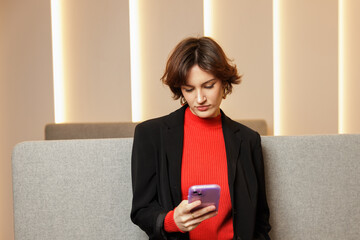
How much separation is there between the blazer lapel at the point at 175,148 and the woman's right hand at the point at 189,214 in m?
0.13

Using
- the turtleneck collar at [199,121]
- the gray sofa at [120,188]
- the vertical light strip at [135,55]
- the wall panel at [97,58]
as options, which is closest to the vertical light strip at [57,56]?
the wall panel at [97,58]

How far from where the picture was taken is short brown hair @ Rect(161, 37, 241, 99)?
1233mm

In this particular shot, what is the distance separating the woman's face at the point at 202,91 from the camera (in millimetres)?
1232

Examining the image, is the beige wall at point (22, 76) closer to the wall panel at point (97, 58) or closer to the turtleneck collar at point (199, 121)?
the wall panel at point (97, 58)

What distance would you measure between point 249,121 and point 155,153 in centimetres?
191

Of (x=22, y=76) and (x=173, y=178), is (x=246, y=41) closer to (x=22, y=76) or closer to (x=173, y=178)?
(x=22, y=76)

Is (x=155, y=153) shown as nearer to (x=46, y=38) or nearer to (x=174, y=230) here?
(x=174, y=230)

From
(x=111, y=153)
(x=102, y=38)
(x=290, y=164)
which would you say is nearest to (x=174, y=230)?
(x=111, y=153)

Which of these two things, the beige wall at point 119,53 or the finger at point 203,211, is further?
the beige wall at point 119,53

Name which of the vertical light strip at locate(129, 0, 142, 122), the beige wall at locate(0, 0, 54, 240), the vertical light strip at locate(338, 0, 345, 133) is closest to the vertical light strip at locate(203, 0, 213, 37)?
the vertical light strip at locate(129, 0, 142, 122)

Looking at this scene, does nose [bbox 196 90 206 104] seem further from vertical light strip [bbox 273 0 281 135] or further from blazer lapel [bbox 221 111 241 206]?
vertical light strip [bbox 273 0 281 135]

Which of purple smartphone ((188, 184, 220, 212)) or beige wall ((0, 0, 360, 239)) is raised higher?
beige wall ((0, 0, 360, 239))

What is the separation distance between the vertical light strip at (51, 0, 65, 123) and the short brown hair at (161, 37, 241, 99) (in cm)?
202

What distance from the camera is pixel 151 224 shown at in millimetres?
1148
